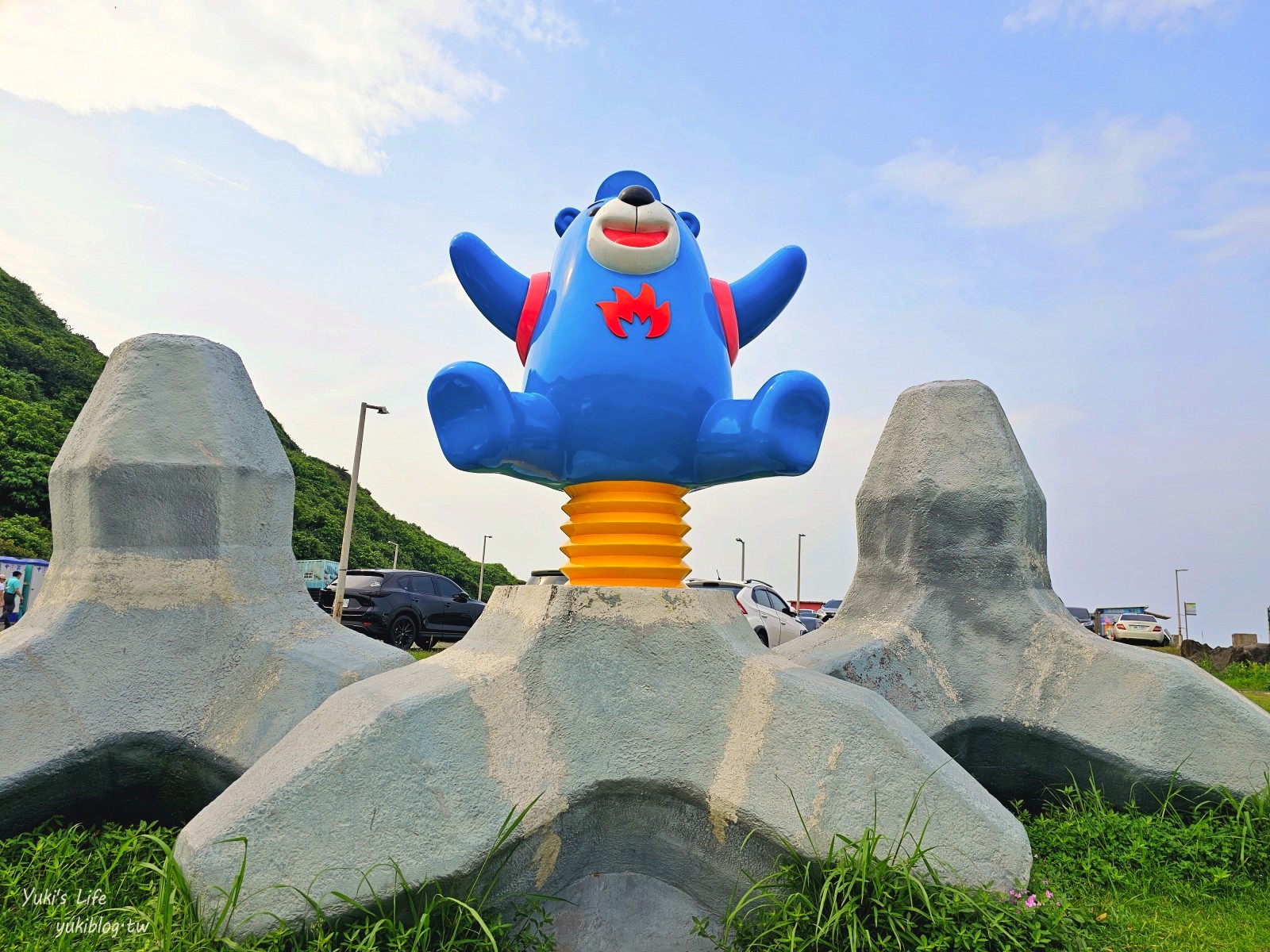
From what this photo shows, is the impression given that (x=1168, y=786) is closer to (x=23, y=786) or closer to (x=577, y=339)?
(x=577, y=339)

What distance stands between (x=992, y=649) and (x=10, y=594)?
1229 cm

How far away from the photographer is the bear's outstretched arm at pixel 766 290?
3734 millimetres

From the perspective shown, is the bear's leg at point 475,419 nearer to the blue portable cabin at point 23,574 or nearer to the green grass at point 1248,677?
the green grass at point 1248,677

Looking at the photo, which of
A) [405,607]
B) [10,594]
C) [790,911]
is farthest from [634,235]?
[10,594]

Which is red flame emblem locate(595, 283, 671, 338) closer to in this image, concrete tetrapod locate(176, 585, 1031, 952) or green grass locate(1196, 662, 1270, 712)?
concrete tetrapod locate(176, 585, 1031, 952)

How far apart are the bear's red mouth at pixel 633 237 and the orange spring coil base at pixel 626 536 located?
2.95 ft

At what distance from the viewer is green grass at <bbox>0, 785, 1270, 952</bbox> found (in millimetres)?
2357

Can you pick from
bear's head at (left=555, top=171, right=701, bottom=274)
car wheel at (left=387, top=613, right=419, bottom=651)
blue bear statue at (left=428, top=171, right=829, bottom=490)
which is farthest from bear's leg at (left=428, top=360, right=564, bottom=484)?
car wheel at (left=387, top=613, right=419, bottom=651)

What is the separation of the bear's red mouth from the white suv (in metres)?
8.09

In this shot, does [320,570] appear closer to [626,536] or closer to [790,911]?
[626,536]

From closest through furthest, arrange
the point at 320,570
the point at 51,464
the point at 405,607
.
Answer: the point at 405,607, the point at 51,464, the point at 320,570

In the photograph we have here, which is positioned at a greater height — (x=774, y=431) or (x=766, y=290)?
(x=766, y=290)

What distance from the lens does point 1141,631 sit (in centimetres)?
2228

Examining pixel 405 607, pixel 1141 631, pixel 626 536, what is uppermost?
pixel 626 536
